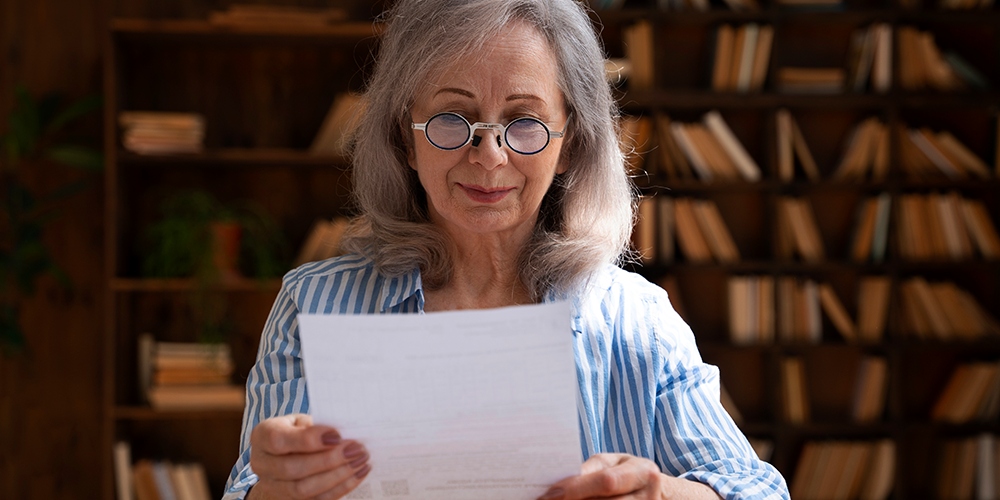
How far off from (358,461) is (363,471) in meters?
0.01

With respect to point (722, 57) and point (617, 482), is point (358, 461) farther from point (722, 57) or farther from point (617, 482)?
point (722, 57)

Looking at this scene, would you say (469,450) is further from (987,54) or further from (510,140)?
(987,54)

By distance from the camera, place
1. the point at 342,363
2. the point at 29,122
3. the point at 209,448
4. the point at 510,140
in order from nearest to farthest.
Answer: the point at 342,363
the point at 510,140
the point at 29,122
the point at 209,448

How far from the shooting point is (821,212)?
412cm

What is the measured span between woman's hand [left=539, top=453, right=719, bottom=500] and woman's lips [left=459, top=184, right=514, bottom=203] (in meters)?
0.39

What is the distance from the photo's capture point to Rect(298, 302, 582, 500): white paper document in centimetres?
95

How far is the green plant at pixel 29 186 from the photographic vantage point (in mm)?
3668

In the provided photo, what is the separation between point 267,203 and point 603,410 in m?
2.95

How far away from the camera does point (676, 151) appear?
3.87 m

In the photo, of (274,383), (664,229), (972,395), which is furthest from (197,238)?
(972,395)

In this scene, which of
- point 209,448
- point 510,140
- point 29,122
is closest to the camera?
point 510,140

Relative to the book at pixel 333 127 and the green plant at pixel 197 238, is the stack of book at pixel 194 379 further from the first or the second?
the book at pixel 333 127

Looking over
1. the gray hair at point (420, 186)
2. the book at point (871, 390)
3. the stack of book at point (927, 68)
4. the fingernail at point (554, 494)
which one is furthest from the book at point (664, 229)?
the fingernail at point (554, 494)

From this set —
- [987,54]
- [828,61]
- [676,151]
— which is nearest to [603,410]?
[676,151]
